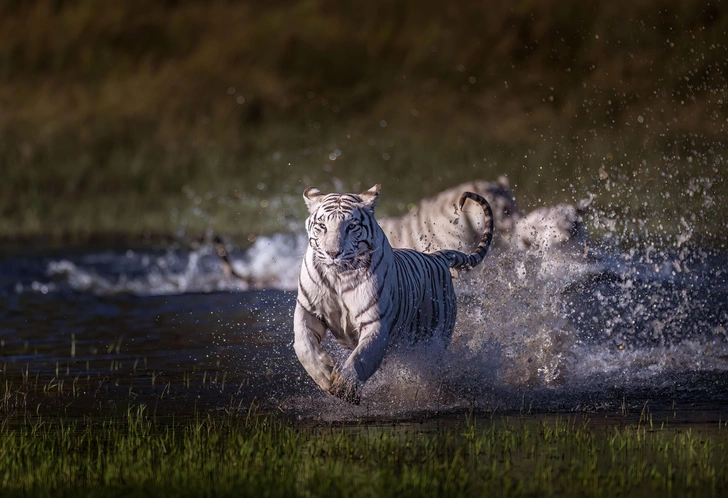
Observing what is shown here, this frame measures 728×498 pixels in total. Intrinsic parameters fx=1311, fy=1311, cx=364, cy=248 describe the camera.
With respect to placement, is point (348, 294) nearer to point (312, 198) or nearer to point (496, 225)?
point (312, 198)

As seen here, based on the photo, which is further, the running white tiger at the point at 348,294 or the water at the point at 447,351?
the water at the point at 447,351

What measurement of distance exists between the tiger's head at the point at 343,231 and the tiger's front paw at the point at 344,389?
21.6 inches

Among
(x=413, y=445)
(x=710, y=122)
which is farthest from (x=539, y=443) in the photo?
(x=710, y=122)

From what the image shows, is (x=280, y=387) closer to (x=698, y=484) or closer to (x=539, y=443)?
(x=539, y=443)

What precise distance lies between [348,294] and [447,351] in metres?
0.94

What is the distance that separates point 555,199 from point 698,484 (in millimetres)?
12358

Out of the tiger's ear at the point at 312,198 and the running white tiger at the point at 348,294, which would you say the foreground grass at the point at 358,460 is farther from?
the tiger's ear at the point at 312,198

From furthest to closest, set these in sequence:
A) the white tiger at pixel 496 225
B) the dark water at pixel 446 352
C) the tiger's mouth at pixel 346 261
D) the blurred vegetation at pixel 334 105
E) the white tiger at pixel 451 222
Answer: the blurred vegetation at pixel 334 105
the white tiger at pixel 451 222
the white tiger at pixel 496 225
the dark water at pixel 446 352
the tiger's mouth at pixel 346 261

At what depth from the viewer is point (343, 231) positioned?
6289 millimetres

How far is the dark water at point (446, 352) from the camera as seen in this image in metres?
6.79

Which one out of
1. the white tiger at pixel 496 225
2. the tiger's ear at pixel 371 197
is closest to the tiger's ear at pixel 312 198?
the tiger's ear at pixel 371 197

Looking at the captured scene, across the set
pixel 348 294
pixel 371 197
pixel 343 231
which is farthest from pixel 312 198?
pixel 348 294

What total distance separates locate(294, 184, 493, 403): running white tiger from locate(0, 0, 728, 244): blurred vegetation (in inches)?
375

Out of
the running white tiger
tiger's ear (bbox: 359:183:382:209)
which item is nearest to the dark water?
the running white tiger
